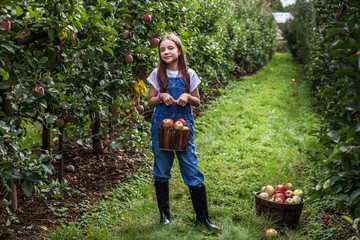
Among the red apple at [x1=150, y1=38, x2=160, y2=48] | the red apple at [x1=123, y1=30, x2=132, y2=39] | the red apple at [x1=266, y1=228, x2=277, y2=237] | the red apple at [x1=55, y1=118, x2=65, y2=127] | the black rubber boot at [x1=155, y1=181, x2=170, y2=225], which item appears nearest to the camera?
the red apple at [x1=266, y1=228, x2=277, y2=237]

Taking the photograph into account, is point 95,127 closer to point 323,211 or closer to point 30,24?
point 30,24

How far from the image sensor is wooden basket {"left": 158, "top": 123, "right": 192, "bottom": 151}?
104 inches

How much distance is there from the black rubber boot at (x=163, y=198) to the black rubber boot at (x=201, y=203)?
214 mm

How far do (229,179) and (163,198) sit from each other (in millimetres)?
1328

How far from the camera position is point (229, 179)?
4078 mm

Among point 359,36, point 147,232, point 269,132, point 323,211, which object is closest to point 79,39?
point 147,232

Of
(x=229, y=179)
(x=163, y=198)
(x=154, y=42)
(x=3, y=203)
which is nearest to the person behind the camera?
(x=3, y=203)

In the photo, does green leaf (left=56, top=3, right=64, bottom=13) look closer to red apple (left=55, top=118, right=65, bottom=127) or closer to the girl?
the girl

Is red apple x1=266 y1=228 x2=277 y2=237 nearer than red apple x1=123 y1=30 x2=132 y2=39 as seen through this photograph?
Yes

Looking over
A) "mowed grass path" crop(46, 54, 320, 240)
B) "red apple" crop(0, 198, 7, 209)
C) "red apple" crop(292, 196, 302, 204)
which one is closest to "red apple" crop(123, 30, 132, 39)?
"mowed grass path" crop(46, 54, 320, 240)

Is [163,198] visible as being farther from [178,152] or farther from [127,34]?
[127,34]

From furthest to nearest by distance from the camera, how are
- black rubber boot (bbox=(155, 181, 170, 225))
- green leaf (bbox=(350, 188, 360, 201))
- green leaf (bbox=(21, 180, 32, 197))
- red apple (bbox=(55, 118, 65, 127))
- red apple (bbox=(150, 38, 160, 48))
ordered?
1. red apple (bbox=(150, 38, 160, 48))
2. red apple (bbox=(55, 118, 65, 127))
3. black rubber boot (bbox=(155, 181, 170, 225))
4. green leaf (bbox=(21, 180, 32, 197))
5. green leaf (bbox=(350, 188, 360, 201))

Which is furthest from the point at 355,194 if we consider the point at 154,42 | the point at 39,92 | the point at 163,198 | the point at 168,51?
the point at 154,42

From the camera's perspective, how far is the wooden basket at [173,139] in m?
2.65
